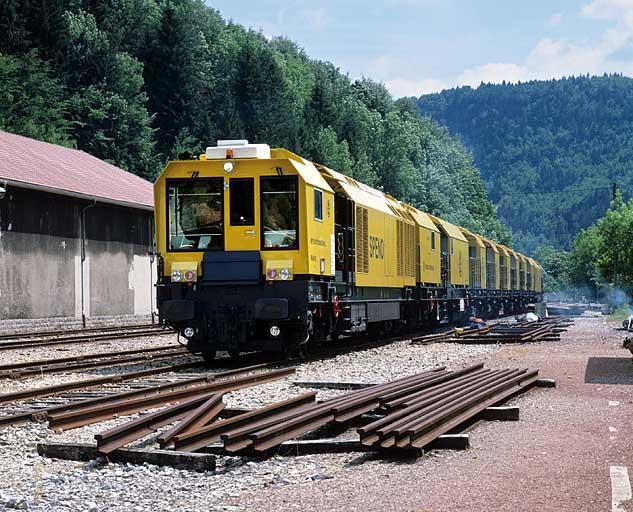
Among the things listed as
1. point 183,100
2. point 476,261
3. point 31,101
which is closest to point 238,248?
point 476,261

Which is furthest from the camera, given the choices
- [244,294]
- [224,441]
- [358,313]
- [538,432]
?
[358,313]

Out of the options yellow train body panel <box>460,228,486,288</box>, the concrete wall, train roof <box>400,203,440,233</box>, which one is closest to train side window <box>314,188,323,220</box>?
train roof <box>400,203,440,233</box>

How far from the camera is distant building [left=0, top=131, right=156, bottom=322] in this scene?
3042 cm

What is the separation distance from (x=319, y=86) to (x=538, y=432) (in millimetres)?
88423

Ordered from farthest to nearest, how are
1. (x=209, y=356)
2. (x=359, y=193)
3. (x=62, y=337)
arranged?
(x=62, y=337)
(x=359, y=193)
(x=209, y=356)

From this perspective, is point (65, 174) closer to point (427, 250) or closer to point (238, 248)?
point (427, 250)

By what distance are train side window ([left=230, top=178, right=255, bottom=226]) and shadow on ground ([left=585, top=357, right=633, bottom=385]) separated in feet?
20.2

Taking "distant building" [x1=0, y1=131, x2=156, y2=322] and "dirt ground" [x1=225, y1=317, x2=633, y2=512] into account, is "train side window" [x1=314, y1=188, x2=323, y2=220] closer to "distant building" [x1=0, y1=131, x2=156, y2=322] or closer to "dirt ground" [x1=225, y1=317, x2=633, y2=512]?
"dirt ground" [x1=225, y1=317, x2=633, y2=512]

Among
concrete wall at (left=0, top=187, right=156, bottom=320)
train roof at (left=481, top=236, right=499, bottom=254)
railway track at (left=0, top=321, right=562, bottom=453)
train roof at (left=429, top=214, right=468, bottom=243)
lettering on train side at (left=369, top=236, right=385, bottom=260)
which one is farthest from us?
train roof at (left=481, top=236, right=499, bottom=254)

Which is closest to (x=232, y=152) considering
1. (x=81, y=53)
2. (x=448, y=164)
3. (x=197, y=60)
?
(x=81, y=53)

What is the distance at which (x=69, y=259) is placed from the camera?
109ft

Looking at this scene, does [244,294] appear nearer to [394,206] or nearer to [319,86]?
[394,206]

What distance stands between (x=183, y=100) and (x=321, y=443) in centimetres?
7620

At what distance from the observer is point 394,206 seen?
2603 centimetres
